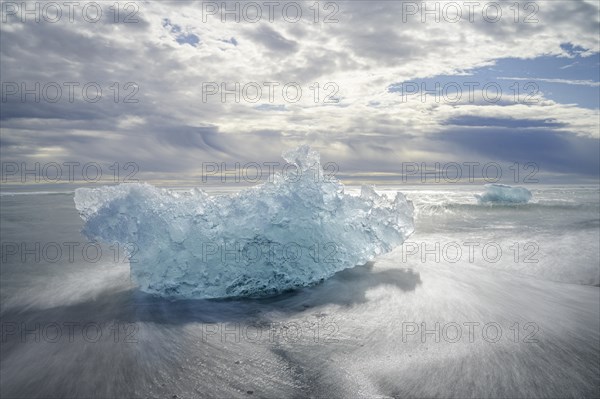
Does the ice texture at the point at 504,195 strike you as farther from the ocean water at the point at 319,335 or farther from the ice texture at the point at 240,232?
the ice texture at the point at 240,232

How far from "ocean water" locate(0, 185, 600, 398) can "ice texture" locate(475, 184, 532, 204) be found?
16.1m

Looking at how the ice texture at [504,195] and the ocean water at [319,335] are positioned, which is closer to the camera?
the ocean water at [319,335]

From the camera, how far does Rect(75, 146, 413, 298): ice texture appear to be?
491cm

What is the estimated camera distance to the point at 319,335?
11.4 ft

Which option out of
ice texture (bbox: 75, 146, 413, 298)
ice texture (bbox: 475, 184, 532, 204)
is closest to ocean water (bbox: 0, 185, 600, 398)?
ice texture (bbox: 75, 146, 413, 298)

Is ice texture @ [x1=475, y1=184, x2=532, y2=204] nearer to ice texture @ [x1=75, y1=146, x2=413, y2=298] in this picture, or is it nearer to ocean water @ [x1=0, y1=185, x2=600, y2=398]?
ocean water @ [x1=0, y1=185, x2=600, y2=398]

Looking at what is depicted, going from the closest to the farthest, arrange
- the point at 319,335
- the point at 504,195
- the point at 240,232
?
1. the point at 319,335
2. the point at 240,232
3. the point at 504,195

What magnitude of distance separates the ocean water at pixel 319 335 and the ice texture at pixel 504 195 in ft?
52.9

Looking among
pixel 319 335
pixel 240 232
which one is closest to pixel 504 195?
pixel 240 232

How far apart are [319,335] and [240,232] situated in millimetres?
2287

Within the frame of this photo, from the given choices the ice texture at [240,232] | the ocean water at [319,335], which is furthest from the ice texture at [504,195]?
the ice texture at [240,232]

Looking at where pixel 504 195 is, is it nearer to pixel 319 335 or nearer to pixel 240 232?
pixel 240 232

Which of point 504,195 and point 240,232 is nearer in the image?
point 240,232

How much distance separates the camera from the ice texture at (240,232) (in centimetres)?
491
